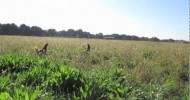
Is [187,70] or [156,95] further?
[187,70]

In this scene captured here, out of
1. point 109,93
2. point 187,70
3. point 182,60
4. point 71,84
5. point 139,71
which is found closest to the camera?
point 109,93

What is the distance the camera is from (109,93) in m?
4.75

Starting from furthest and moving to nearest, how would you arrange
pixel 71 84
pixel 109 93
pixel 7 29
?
pixel 7 29 < pixel 71 84 < pixel 109 93

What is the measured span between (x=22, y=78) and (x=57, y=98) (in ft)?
3.39

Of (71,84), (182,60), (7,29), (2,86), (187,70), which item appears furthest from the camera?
(7,29)

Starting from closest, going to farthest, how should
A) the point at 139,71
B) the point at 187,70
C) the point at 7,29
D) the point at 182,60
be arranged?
the point at 139,71 → the point at 187,70 → the point at 182,60 → the point at 7,29

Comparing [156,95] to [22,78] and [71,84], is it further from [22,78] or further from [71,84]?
[22,78]

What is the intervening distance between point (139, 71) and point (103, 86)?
7.24ft

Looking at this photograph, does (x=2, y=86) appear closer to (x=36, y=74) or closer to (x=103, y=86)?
(x=36, y=74)

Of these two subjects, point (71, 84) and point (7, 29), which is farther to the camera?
point (7, 29)

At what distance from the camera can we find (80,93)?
461 cm

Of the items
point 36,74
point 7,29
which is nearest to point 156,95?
point 36,74

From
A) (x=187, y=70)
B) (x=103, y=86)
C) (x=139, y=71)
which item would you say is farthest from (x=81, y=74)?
(x=187, y=70)

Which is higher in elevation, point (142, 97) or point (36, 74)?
point (36, 74)
